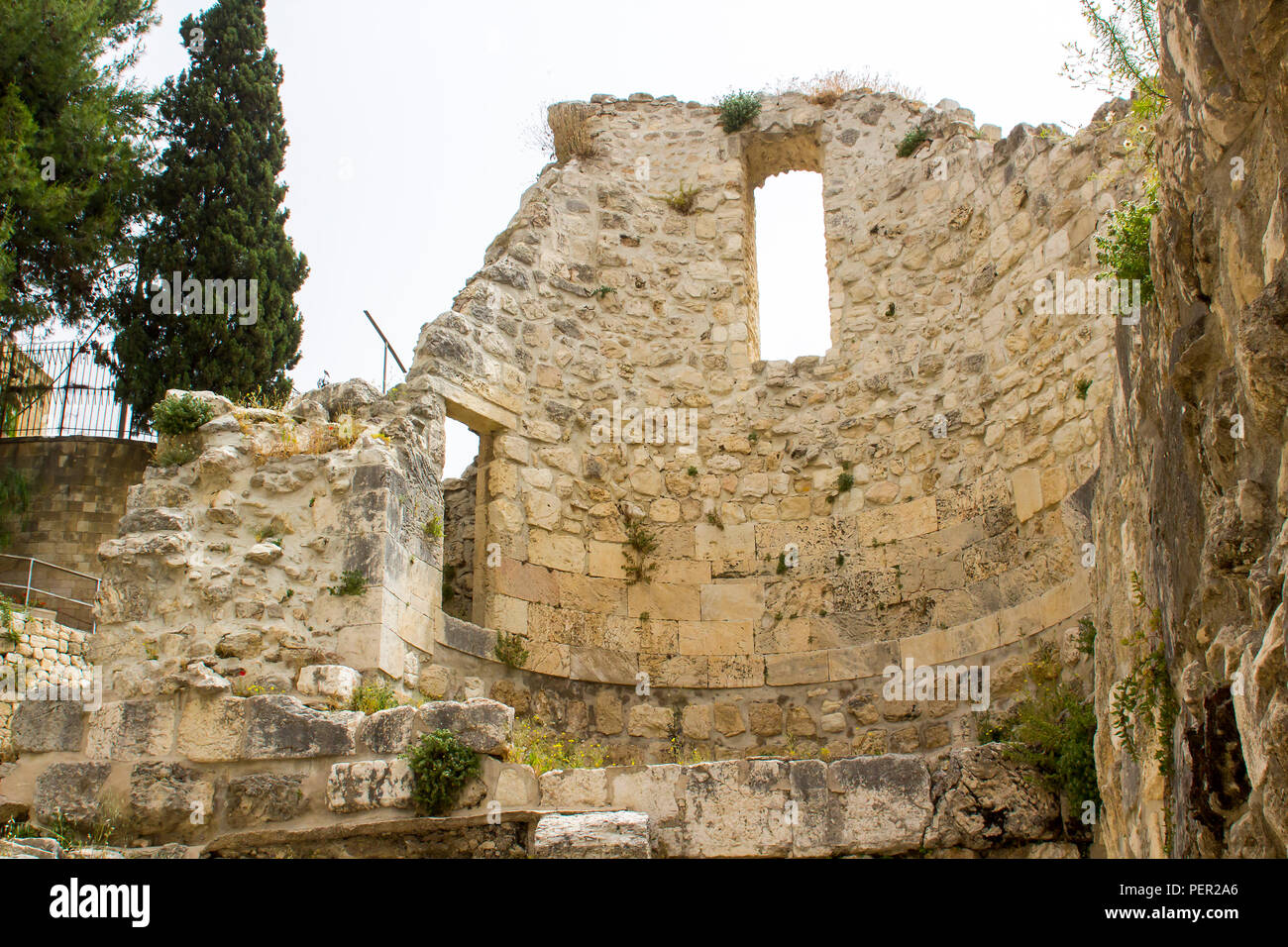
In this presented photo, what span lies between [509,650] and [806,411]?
12.3 ft

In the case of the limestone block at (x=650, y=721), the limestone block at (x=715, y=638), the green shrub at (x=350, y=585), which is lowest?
the limestone block at (x=650, y=721)

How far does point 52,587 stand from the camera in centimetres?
1588

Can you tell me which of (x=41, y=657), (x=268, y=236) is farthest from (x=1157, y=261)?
(x=268, y=236)

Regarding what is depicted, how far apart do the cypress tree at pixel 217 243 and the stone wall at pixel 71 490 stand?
Result: 2.56ft

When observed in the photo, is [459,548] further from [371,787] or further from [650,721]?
[371,787]

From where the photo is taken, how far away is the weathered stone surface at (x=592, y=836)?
7.26 m

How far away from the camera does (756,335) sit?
12.6 meters

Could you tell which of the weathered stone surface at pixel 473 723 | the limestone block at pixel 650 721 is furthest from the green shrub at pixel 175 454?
the limestone block at pixel 650 721

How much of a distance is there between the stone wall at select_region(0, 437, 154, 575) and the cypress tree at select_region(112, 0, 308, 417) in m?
0.78

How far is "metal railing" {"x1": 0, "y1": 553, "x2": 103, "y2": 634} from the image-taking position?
15484mm

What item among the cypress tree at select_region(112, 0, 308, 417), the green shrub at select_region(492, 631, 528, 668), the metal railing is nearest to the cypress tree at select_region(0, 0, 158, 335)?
the cypress tree at select_region(112, 0, 308, 417)

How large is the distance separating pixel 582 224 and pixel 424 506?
13.8 ft

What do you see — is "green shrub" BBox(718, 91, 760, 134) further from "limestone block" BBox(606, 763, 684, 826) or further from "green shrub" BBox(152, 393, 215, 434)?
"limestone block" BBox(606, 763, 684, 826)

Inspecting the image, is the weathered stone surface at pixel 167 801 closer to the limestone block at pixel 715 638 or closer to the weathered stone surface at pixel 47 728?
the weathered stone surface at pixel 47 728
